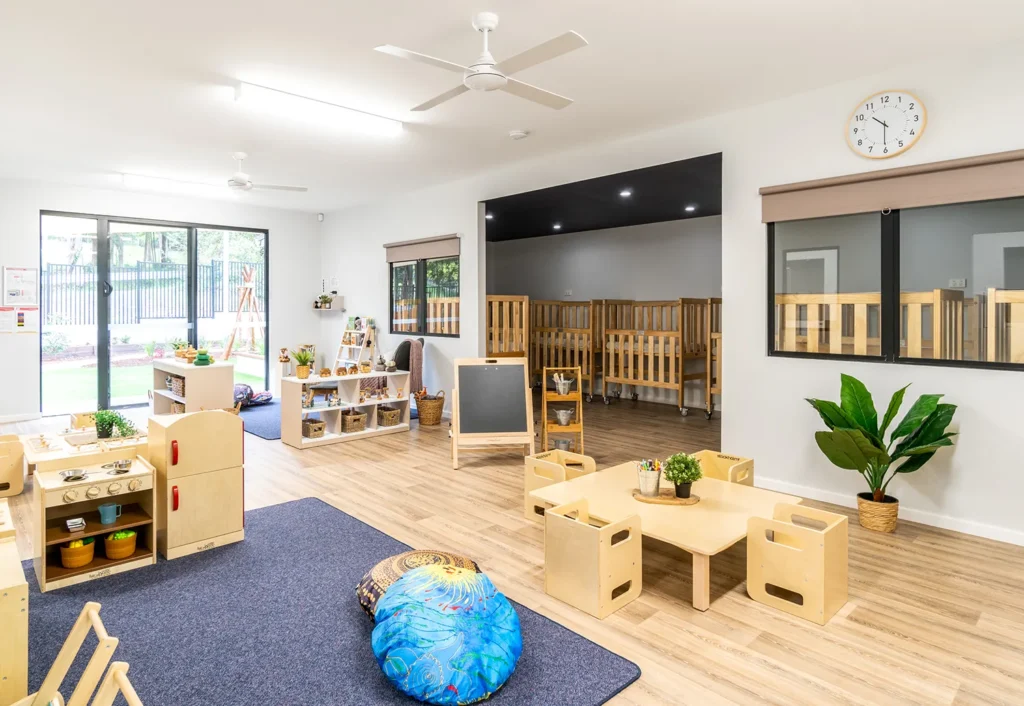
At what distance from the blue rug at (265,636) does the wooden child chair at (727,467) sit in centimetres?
163

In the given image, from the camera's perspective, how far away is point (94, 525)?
3020 millimetres

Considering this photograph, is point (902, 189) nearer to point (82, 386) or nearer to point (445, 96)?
point (445, 96)

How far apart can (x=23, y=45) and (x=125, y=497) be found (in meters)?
2.55

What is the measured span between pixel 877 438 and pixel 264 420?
6.06 metres

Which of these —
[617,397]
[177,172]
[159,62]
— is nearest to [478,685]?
[159,62]

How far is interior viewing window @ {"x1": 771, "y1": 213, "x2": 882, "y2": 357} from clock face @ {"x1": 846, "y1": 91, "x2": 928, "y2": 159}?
0.41 meters

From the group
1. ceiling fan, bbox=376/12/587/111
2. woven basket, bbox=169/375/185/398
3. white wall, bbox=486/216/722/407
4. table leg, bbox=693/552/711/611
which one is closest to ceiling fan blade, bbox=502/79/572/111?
ceiling fan, bbox=376/12/587/111

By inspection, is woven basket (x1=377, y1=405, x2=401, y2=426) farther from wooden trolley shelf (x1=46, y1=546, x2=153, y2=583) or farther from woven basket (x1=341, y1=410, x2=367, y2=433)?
wooden trolley shelf (x1=46, y1=546, x2=153, y2=583)

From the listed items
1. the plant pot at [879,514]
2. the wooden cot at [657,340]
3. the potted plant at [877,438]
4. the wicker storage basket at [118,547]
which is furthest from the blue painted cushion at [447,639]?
the wooden cot at [657,340]

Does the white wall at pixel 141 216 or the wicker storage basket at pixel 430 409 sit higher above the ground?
the white wall at pixel 141 216

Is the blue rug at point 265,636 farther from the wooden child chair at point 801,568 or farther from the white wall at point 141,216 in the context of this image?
the white wall at point 141,216

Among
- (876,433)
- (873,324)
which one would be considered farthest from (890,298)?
(876,433)

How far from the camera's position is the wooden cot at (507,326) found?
682cm

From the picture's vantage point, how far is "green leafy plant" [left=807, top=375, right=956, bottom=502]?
10.9 feet
